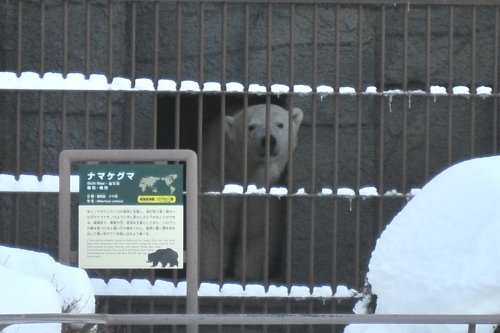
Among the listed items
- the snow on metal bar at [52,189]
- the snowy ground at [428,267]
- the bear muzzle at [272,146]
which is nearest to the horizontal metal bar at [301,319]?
the snowy ground at [428,267]

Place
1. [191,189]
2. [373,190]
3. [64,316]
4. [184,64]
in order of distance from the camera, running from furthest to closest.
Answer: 1. [184,64]
2. [373,190]
3. [191,189]
4. [64,316]

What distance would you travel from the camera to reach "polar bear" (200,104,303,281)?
8.55 meters

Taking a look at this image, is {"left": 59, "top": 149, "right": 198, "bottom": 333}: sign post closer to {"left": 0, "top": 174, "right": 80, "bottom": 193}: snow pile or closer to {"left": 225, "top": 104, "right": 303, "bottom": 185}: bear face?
{"left": 0, "top": 174, "right": 80, "bottom": 193}: snow pile

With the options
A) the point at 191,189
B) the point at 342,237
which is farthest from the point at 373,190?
the point at 191,189

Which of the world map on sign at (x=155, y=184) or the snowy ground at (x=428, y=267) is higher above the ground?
the world map on sign at (x=155, y=184)

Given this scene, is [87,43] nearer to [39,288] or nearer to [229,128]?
[229,128]

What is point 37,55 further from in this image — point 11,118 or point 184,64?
point 184,64

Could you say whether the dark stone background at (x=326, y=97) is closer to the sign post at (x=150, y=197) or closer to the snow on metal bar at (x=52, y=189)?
the snow on metal bar at (x=52, y=189)

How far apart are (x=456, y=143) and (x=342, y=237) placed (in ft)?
3.72

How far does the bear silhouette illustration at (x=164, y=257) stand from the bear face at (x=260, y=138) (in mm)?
2963

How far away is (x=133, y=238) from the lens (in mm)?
5148

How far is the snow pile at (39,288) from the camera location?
4.10 meters

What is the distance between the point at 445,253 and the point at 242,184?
4.27 m

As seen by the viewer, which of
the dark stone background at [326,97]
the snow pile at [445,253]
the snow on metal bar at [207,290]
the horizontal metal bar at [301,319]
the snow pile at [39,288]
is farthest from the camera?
the dark stone background at [326,97]
